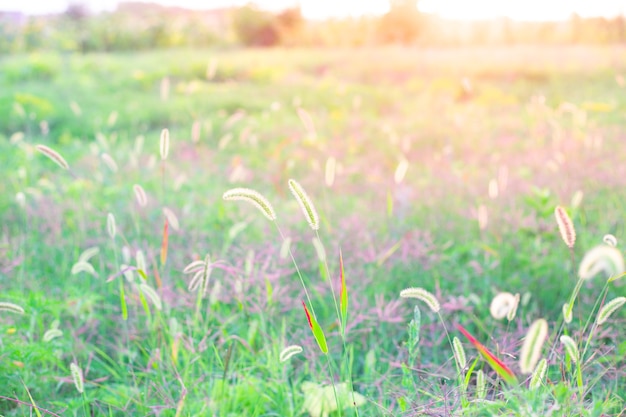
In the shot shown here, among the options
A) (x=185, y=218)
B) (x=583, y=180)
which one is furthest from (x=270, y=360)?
(x=583, y=180)

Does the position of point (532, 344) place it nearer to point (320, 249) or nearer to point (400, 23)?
point (320, 249)

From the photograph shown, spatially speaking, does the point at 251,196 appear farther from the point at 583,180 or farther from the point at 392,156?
the point at 392,156

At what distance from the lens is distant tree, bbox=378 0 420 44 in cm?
1795

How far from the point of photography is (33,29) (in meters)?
15.3

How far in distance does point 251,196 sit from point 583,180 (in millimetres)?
3169

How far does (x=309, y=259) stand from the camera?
9.54ft

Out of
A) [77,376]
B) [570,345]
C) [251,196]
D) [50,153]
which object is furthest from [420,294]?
[50,153]

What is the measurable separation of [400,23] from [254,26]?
15.9ft

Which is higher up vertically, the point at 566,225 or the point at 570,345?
the point at 566,225

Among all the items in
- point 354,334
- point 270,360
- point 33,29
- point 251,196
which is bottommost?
point 354,334

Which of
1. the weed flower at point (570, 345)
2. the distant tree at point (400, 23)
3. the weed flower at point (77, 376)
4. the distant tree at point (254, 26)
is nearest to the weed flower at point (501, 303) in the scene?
the weed flower at point (570, 345)

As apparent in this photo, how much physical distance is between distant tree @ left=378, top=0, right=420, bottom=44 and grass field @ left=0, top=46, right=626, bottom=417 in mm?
11700

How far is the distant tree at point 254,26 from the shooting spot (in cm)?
1898

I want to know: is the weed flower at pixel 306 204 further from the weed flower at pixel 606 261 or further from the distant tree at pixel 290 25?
the distant tree at pixel 290 25
